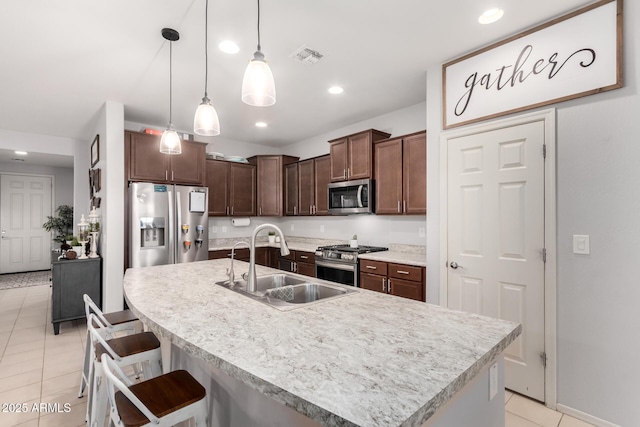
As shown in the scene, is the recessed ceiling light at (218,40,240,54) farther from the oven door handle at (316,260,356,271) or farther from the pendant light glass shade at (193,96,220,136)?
the oven door handle at (316,260,356,271)

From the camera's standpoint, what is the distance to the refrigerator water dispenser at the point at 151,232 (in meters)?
3.69

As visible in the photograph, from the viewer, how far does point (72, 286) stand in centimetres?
365

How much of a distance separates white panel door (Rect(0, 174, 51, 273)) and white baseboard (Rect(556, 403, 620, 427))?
941cm

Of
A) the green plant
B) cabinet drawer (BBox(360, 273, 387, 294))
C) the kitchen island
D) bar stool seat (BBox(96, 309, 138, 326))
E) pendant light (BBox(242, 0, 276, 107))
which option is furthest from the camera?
the green plant

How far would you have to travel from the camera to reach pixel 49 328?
3.69m

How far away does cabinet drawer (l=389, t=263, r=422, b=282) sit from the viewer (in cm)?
301

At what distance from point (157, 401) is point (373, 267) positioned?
2550 millimetres

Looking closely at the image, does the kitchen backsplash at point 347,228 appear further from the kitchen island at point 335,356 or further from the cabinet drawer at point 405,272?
the kitchen island at point 335,356

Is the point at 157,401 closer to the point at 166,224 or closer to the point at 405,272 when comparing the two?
the point at 405,272

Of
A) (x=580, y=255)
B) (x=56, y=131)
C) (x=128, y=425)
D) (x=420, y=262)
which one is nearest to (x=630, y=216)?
(x=580, y=255)

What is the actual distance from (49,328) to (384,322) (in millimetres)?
4344

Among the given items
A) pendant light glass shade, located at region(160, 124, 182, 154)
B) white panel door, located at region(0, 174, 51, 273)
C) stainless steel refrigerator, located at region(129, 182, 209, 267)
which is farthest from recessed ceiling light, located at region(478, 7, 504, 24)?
white panel door, located at region(0, 174, 51, 273)

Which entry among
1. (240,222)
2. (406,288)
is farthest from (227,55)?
(240,222)

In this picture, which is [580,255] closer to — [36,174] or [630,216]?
[630,216]
